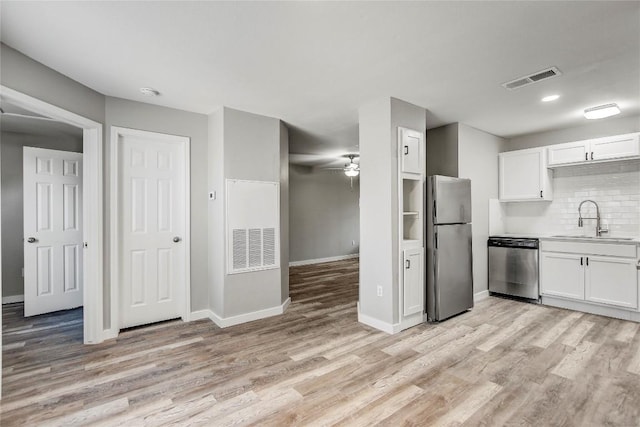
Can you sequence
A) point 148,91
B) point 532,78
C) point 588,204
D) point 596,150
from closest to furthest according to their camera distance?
point 532,78 < point 148,91 < point 596,150 < point 588,204

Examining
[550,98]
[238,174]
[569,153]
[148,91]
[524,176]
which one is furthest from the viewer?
[524,176]

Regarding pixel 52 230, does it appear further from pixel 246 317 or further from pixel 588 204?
pixel 588 204

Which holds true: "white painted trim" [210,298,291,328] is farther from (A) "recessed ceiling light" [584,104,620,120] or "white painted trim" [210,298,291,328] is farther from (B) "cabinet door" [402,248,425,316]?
(A) "recessed ceiling light" [584,104,620,120]

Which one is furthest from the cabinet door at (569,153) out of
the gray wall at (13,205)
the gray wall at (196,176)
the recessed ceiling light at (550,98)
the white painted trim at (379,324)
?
the gray wall at (13,205)

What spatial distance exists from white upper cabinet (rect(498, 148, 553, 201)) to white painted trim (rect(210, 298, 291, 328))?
12.6 feet

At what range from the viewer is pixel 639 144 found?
3.74 metres

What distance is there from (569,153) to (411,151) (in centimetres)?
251

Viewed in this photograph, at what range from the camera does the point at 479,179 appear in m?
4.58

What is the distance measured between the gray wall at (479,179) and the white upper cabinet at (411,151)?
0.97 meters

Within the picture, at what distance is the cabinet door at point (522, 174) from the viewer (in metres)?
4.52

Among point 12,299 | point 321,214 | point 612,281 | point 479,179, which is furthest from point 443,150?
point 12,299

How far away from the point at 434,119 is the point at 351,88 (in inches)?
62.4

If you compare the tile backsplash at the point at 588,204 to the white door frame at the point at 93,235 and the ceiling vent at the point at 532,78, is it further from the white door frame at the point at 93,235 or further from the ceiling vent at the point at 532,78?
the white door frame at the point at 93,235

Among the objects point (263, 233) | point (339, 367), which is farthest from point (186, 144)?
point (339, 367)
